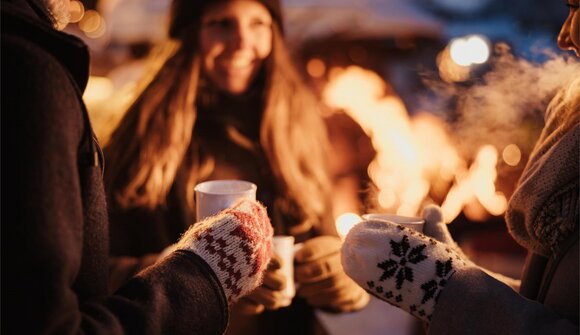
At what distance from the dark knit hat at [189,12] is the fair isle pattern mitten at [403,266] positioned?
160 centimetres

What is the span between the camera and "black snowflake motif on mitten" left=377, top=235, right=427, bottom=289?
1.42 meters

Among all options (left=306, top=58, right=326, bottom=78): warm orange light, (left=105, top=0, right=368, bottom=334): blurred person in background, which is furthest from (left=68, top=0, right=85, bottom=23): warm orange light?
(left=105, top=0, right=368, bottom=334): blurred person in background

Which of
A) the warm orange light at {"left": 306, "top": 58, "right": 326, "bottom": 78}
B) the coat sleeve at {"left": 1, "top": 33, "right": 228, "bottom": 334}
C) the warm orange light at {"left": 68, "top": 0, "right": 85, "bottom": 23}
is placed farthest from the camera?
the warm orange light at {"left": 306, "top": 58, "right": 326, "bottom": 78}

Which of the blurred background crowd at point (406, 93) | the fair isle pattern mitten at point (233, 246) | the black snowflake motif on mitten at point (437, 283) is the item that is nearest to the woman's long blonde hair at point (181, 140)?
the blurred background crowd at point (406, 93)

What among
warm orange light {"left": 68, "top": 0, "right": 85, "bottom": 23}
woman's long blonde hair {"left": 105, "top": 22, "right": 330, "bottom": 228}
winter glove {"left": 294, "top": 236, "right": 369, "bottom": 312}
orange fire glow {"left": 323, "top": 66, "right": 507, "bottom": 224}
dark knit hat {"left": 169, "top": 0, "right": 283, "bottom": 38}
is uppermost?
dark knit hat {"left": 169, "top": 0, "right": 283, "bottom": 38}

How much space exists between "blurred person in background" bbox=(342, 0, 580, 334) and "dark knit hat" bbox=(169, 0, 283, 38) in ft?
4.87

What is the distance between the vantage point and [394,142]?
536cm

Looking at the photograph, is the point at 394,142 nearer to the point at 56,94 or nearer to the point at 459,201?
the point at 459,201

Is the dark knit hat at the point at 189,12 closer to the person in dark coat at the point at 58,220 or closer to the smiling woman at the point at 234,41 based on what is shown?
the smiling woman at the point at 234,41

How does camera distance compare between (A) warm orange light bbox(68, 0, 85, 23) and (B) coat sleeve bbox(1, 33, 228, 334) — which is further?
(A) warm orange light bbox(68, 0, 85, 23)

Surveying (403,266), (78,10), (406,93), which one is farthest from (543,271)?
(78,10)

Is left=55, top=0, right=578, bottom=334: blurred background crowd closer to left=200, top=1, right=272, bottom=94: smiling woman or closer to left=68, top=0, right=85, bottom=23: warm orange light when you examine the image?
left=68, top=0, right=85, bottom=23: warm orange light

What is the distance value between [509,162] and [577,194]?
13.6 ft

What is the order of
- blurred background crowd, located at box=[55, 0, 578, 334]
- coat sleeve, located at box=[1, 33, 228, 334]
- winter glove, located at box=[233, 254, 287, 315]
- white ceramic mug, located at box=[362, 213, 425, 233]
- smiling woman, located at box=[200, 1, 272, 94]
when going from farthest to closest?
blurred background crowd, located at box=[55, 0, 578, 334] → smiling woman, located at box=[200, 1, 272, 94] → winter glove, located at box=[233, 254, 287, 315] → white ceramic mug, located at box=[362, 213, 425, 233] → coat sleeve, located at box=[1, 33, 228, 334]
